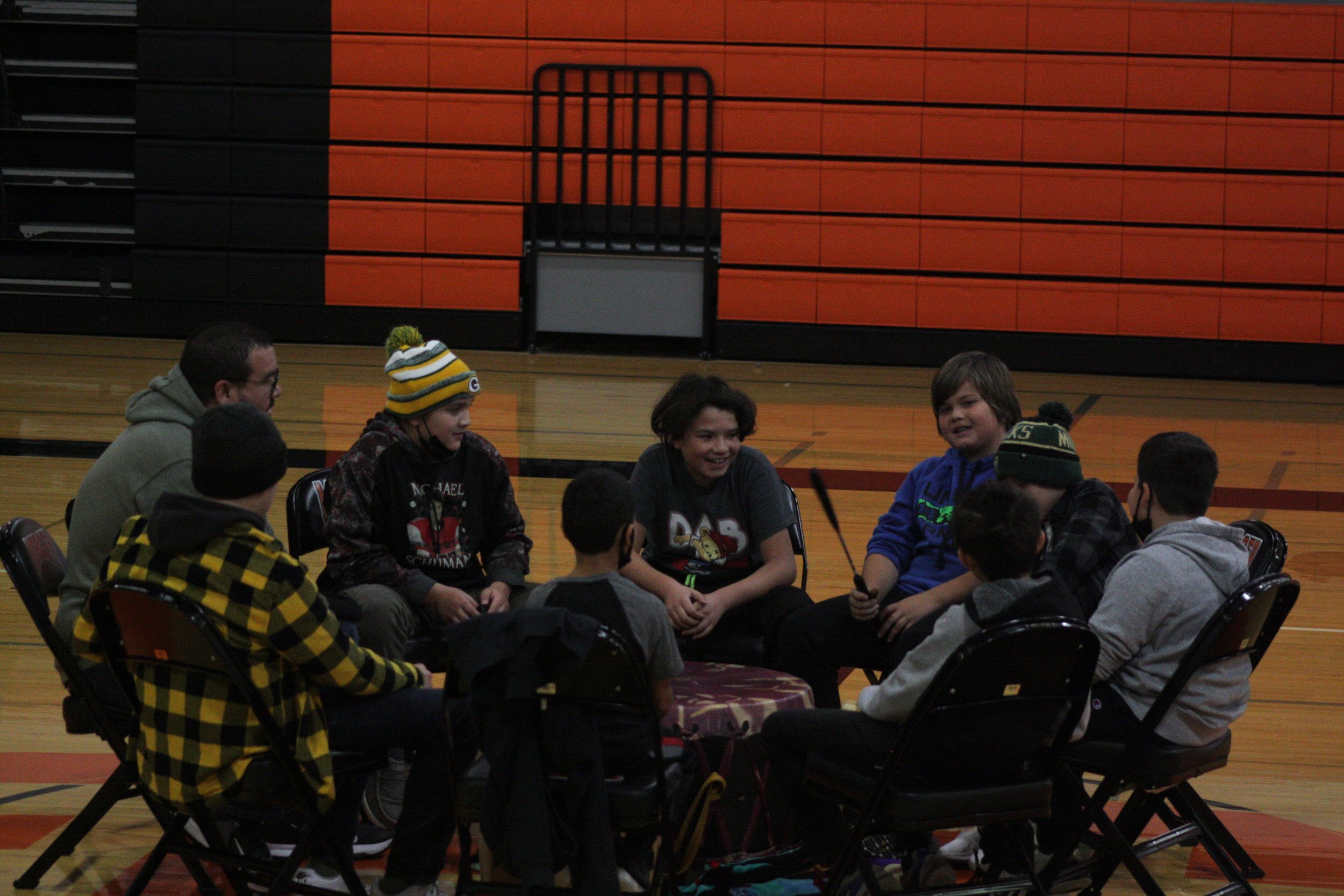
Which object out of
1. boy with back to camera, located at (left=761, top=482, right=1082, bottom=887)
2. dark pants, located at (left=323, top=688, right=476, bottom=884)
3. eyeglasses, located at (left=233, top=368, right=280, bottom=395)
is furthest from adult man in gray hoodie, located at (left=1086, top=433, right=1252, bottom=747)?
eyeglasses, located at (left=233, top=368, right=280, bottom=395)

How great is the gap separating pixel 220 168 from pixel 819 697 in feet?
26.8

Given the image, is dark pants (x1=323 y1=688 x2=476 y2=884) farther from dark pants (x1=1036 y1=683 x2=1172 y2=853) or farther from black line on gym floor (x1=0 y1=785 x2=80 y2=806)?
dark pants (x1=1036 y1=683 x2=1172 y2=853)

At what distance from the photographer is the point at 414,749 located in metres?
2.30

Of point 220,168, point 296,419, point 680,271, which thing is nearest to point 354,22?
point 220,168

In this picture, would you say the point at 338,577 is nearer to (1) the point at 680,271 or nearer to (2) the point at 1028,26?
(1) the point at 680,271

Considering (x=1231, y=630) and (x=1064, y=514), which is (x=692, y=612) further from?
(x=1231, y=630)

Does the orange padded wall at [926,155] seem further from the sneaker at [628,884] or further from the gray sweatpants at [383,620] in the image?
the sneaker at [628,884]

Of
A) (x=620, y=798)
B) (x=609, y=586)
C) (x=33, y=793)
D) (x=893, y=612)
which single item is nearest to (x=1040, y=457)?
(x=893, y=612)

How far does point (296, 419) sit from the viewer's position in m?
6.96

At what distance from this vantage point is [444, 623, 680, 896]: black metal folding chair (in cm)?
200

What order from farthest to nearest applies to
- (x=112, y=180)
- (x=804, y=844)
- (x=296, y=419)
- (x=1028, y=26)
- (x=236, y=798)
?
(x=112, y=180) → (x=1028, y=26) → (x=296, y=419) → (x=804, y=844) → (x=236, y=798)

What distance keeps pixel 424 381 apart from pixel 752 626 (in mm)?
835

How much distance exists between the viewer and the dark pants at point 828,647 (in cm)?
281

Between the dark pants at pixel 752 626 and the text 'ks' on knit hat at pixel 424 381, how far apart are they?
2.14 ft
